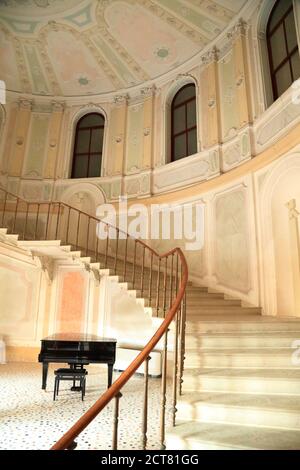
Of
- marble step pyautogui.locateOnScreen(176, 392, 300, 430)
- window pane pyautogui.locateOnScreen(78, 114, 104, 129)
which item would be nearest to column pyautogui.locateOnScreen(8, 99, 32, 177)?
window pane pyautogui.locateOnScreen(78, 114, 104, 129)

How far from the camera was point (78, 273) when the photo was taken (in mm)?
8414

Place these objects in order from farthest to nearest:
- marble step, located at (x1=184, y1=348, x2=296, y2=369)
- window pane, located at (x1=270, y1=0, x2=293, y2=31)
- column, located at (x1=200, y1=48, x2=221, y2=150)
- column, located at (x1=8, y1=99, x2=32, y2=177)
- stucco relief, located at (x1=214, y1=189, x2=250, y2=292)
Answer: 1. column, located at (x1=8, y1=99, x2=32, y2=177)
2. column, located at (x1=200, y1=48, x2=221, y2=150)
3. window pane, located at (x1=270, y1=0, x2=293, y2=31)
4. stucco relief, located at (x1=214, y1=189, x2=250, y2=292)
5. marble step, located at (x1=184, y1=348, x2=296, y2=369)

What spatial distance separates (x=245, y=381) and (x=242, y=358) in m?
0.34

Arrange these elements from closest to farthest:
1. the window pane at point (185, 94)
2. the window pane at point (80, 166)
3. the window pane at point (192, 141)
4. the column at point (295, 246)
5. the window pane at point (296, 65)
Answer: the column at point (295, 246) < the window pane at point (296, 65) < the window pane at point (192, 141) < the window pane at point (185, 94) < the window pane at point (80, 166)

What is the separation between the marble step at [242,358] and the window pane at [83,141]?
7870mm

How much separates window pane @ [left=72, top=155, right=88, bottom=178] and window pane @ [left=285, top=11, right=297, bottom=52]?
595cm

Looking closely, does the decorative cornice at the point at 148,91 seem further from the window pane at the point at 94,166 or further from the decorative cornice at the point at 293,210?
the decorative cornice at the point at 293,210

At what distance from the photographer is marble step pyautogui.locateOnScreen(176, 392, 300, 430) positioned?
8.27 feet

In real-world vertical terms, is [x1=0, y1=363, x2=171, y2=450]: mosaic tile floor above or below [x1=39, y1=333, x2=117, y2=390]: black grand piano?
below

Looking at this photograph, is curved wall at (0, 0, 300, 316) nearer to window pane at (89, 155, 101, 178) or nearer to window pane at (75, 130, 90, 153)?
window pane at (75, 130, 90, 153)

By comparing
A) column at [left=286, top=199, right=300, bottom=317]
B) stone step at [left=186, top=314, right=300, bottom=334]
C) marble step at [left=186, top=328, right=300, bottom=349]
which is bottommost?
marble step at [left=186, top=328, right=300, bottom=349]

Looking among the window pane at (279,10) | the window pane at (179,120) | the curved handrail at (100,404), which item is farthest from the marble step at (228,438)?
the window pane at (179,120)

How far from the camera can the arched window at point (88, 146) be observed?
31.9 feet

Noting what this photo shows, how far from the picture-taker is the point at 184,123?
8664mm
